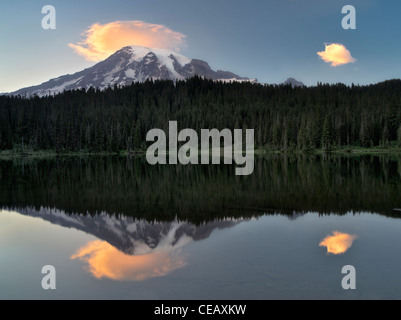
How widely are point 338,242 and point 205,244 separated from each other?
5.88m

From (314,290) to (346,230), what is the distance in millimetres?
8318

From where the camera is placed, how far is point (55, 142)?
153750 mm

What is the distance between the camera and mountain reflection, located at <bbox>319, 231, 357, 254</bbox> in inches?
604

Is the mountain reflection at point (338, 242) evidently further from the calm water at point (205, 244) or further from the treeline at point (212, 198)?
the treeline at point (212, 198)

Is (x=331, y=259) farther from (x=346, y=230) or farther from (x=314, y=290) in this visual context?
(x=346, y=230)

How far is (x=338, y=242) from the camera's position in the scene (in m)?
16.4

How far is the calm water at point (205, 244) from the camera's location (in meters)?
11.5

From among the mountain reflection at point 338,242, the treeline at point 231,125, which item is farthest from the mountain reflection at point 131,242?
the treeline at point 231,125

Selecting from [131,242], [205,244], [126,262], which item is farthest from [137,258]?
[205,244]

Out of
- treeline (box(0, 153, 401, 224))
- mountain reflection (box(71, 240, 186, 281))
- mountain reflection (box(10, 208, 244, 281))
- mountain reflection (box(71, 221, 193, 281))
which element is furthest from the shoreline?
mountain reflection (box(71, 240, 186, 281))

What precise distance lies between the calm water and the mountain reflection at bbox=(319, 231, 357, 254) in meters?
0.08

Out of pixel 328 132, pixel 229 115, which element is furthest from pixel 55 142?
pixel 328 132

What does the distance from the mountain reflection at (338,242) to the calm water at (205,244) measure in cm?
8
